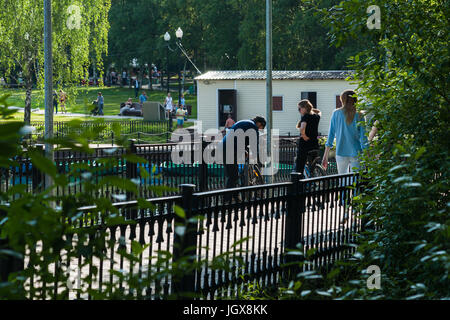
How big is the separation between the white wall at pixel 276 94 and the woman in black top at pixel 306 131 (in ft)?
73.3

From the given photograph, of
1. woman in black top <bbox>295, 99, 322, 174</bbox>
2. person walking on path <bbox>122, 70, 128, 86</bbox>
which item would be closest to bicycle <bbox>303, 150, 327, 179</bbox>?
woman in black top <bbox>295, 99, 322, 174</bbox>

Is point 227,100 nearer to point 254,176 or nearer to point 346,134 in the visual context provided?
point 254,176

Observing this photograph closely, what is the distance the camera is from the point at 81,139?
2.75 metres

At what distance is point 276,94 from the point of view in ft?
123

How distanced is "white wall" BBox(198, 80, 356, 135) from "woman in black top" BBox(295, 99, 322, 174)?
22.3 meters

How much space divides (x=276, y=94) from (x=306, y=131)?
24260 millimetres

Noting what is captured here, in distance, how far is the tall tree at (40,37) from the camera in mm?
30253

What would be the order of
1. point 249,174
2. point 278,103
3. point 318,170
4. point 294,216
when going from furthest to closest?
point 278,103 → point 249,174 → point 318,170 → point 294,216

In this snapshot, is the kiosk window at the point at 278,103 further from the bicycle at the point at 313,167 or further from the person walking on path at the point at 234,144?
the person walking on path at the point at 234,144

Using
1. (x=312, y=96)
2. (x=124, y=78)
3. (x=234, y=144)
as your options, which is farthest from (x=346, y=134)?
(x=124, y=78)

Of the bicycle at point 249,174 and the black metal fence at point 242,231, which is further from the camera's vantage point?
the bicycle at point 249,174

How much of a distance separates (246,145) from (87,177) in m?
10.2

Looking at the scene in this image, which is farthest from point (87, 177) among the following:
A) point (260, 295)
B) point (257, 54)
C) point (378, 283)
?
point (257, 54)

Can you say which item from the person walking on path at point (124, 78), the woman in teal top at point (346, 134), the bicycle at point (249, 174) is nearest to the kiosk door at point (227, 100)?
the bicycle at point (249, 174)
